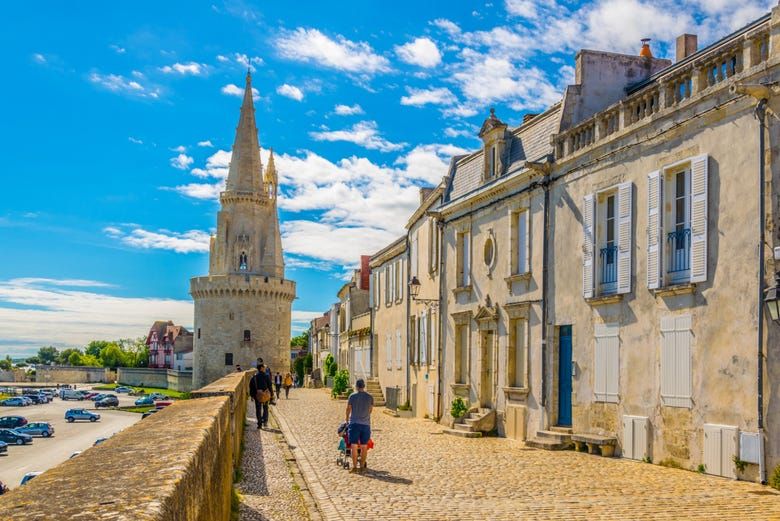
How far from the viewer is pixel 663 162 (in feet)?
45.5

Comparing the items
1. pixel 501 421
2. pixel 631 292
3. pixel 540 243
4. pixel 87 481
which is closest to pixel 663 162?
pixel 631 292

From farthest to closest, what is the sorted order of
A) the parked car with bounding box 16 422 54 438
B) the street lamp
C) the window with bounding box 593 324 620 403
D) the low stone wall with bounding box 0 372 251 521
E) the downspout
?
the parked car with bounding box 16 422 54 438, the window with bounding box 593 324 620 403, the downspout, the street lamp, the low stone wall with bounding box 0 372 251 521

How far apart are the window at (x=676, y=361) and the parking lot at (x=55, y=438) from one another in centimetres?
2369

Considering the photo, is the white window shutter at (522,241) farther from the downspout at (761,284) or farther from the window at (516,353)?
the downspout at (761,284)

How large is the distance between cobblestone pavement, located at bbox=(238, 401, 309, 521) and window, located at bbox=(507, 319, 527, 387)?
18.0ft

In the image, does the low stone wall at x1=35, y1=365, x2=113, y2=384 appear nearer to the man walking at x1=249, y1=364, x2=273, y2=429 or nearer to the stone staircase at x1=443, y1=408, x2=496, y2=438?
the man walking at x1=249, y1=364, x2=273, y2=429

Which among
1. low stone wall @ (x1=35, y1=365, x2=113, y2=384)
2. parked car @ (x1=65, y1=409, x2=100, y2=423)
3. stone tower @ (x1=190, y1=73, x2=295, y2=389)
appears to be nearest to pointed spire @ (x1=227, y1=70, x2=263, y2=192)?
stone tower @ (x1=190, y1=73, x2=295, y2=389)

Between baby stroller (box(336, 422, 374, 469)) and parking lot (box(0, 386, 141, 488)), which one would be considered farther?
parking lot (box(0, 386, 141, 488))

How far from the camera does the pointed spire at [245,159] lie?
70.0 metres

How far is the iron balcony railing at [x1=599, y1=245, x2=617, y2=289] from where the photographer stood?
15.5 m

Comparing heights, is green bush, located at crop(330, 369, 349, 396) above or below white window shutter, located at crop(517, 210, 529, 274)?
below

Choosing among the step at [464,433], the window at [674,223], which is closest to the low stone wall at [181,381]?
the step at [464,433]

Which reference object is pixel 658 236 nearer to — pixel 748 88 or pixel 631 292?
pixel 631 292

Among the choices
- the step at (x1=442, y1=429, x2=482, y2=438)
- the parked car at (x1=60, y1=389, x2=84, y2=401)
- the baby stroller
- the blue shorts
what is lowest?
the parked car at (x1=60, y1=389, x2=84, y2=401)
